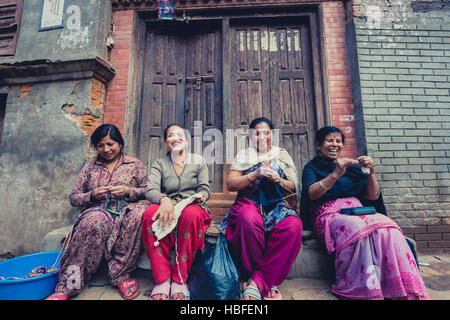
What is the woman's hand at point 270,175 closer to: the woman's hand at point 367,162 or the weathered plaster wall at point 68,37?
the woman's hand at point 367,162

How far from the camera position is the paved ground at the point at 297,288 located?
1.88 meters

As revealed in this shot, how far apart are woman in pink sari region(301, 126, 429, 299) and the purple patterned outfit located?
1644mm

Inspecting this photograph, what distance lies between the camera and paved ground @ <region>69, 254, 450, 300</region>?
188 centimetres

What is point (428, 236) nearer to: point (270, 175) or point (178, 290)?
point (270, 175)

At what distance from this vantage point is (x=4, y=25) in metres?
3.84

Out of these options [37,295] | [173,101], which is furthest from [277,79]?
[37,295]

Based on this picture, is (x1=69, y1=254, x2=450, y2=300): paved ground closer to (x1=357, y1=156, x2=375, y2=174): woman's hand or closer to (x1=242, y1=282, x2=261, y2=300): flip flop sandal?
(x1=242, y1=282, x2=261, y2=300): flip flop sandal

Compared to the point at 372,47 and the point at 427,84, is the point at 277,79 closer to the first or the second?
the point at 372,47

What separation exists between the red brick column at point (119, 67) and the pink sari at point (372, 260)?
3.14 meters

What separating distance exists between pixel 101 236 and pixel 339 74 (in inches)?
145

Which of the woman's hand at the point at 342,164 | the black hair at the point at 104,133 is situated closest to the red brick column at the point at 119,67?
the black hair at the point at 104,133

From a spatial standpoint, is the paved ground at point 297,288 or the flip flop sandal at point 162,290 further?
the paved ground at point 297,288
